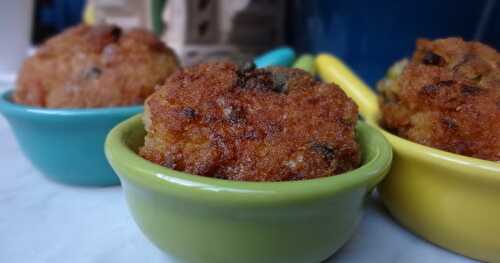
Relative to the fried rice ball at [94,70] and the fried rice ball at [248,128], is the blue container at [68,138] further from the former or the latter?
the fried rice ball at [248,128]

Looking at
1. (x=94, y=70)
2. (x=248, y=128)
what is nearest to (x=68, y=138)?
(x=94, y=70)

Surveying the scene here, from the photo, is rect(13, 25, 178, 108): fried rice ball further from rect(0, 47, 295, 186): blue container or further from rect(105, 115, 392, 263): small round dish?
rect(105, 115, 392, 263): small round dish

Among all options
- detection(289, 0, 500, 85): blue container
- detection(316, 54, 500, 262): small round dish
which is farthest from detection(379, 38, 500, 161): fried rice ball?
detection(289, 0, 500, 85): blue container

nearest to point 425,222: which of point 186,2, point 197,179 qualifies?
point 197,179

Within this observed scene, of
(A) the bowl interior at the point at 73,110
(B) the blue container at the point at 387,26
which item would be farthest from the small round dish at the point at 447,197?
(B) the blue container at the point at 387,26

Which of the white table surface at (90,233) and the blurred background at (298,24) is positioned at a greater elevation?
the blurred background at (298,24)

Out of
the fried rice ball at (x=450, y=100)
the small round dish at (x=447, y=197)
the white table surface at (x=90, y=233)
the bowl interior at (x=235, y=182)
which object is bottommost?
the white table surface at (x=90, y=233)

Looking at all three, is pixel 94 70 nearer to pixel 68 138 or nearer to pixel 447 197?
pixel 68 138
